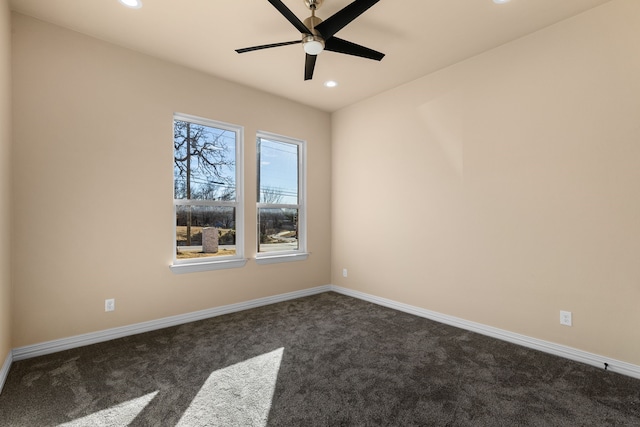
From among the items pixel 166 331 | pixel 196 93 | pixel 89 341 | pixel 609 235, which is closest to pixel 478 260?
pixel 609 235

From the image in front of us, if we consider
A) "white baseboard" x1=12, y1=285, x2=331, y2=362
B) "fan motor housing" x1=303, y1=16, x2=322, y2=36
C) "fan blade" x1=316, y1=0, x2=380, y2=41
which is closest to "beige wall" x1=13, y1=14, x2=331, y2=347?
"white baseboard" x1=12, y1=285, x2=331, y2=362

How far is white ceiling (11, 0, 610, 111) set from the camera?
2.46m

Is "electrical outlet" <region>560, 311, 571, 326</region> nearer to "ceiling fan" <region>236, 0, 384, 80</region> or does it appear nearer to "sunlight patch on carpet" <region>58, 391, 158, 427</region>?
"ceiling fan" <region>236, 0, 384, 80</region>

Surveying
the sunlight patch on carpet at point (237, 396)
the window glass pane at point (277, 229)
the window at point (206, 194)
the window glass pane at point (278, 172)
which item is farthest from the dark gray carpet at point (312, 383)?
the window glass pane at point (278, 172)

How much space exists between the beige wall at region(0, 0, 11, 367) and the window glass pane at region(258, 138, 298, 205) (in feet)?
7.89

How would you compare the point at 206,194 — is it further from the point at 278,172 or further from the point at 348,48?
the point at 348,48

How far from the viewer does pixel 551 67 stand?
270 centimetres

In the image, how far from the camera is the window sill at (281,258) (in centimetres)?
408

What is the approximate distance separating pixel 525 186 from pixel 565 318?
119 cm

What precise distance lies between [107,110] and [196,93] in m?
0.94

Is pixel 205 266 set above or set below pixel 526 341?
above

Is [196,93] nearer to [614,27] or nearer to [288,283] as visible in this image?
[288,283]

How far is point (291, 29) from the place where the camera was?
9.12 ft

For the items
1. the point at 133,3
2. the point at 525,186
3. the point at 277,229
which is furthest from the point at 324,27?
the point at 277,229
